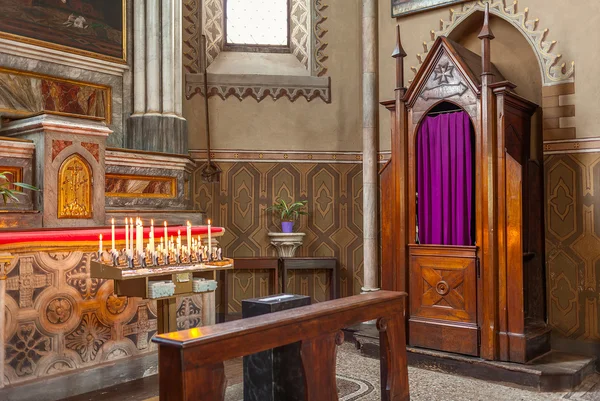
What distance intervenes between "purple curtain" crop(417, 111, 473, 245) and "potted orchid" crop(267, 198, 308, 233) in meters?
2.15

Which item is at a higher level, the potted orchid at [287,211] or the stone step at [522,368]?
the potted orchid at [287,211]

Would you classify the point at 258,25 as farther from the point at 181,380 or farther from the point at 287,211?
the point at 181,380

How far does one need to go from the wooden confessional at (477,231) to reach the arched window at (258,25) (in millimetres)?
2654

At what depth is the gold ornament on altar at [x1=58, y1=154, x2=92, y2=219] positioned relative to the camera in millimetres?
4871

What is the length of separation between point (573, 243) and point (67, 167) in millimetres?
4886

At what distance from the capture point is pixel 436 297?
211 inches

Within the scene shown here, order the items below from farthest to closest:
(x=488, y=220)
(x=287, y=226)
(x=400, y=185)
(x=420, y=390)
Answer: (x=287, y=226) → (x=400, y=185) → (x=488, y=220) → (x=420, y=390)

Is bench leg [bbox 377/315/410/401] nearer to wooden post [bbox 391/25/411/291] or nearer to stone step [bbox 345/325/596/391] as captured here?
stone step [bbox 345/325/596/391]

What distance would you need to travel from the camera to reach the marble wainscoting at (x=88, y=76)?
5.75 meters

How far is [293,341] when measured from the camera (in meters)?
3.09

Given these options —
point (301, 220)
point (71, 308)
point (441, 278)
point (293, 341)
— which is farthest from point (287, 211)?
point (293, 341)

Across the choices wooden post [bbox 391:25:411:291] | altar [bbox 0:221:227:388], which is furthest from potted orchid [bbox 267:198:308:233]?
altar [bbox 0:221:227:388]

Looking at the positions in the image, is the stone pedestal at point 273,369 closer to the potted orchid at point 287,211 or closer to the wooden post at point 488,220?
the wooden post at point 488,220

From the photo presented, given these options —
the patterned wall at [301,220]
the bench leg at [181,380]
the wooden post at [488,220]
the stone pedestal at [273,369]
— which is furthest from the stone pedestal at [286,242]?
the bench leg at [181,380]
